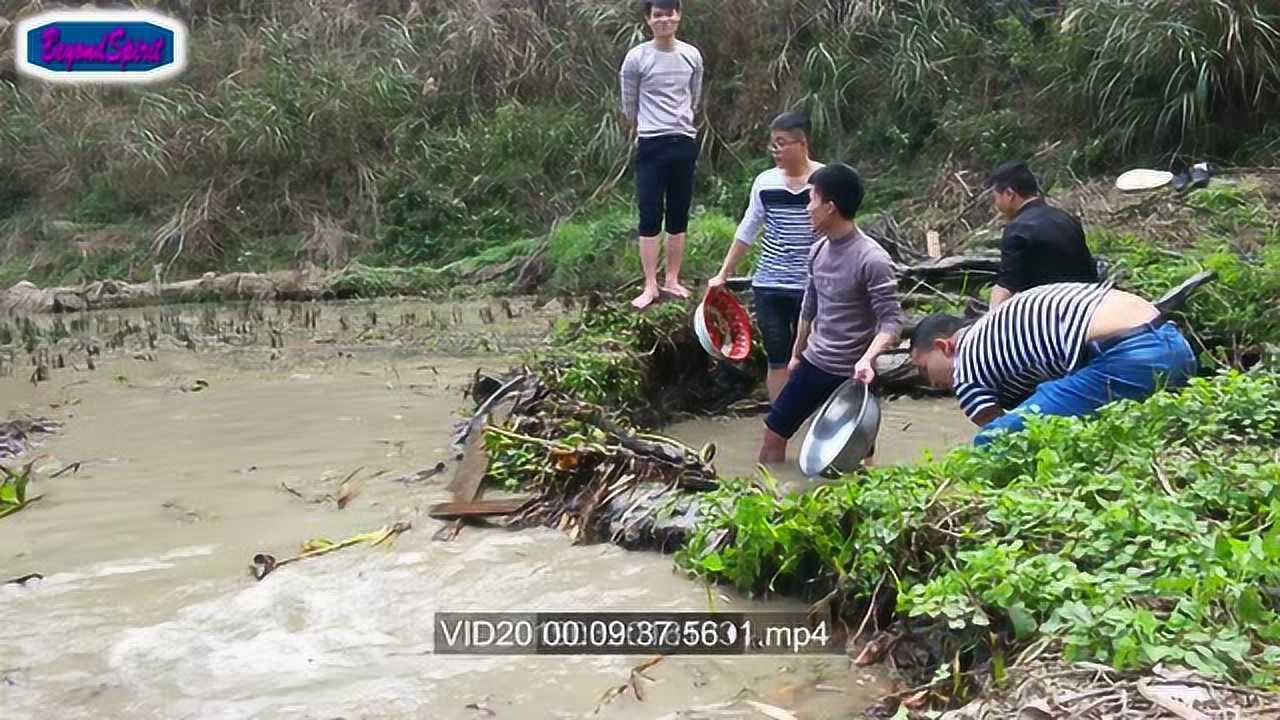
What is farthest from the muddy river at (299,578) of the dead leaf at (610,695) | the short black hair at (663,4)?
the short black hair at (663,4)

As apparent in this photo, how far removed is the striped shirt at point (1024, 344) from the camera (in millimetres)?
4395

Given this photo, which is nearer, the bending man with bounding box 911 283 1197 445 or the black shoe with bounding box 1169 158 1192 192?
the bending man with bounding box 911 283 1197 445

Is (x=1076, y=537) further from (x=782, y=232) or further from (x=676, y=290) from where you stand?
(x=676, y=290)

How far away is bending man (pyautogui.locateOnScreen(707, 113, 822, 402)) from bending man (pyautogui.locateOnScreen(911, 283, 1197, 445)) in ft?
4.01

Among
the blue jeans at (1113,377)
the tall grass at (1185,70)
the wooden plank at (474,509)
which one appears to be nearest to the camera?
the blue jeans at (1113,377)

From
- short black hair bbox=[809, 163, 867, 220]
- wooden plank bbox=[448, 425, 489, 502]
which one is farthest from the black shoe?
wooden plank bbox=[448, 425, 489, 502]

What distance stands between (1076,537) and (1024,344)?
1419 millimetres

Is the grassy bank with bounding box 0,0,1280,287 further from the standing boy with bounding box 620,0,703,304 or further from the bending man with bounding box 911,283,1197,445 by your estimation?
the bending man with bounding box 911,283,1197,445

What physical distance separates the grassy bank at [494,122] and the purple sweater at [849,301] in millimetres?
6066

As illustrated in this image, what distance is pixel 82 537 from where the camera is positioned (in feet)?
15.3

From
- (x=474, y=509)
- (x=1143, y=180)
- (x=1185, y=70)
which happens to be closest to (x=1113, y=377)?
(x=474, y=509)

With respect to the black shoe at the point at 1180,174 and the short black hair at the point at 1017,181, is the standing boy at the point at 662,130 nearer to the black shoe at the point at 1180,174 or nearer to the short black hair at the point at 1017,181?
the short black hair at the point at 1017,181

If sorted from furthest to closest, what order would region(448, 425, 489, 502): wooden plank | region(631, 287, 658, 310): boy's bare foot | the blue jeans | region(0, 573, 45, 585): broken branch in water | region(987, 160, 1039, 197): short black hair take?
1. region(631, 287, 658, 310): boy's bare foot
2. region(987, 160, 1039, 197): short black hair
3. region(448, 425, 489, 502): wooden plank
4. the blue jeans
5. region(0, 573, 45, 585): broken branch in water

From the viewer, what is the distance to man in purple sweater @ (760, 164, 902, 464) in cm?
495
